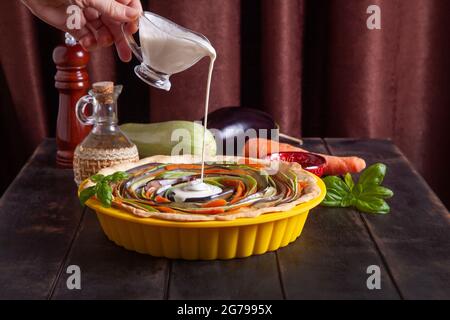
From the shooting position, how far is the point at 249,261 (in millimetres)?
1055

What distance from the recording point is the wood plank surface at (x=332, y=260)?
95cm

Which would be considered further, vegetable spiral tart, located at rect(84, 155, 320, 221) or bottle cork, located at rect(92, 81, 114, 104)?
bottle cork, located at rect(92, 81, 114, 104)

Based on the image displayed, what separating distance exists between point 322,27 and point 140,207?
1133 millimetres

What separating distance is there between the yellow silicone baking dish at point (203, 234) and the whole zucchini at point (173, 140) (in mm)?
448

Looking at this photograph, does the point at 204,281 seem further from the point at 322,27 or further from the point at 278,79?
the point at 322,27

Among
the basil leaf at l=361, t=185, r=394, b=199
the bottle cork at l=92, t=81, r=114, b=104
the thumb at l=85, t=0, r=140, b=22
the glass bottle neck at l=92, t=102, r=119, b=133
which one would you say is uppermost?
the thumb at l=85, t=0, r=140, b=22

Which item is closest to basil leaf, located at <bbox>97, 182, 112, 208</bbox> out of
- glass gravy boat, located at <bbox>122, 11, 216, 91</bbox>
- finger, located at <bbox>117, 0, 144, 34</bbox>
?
glass gravy boat, located at <bbox>122, 11, 216, 91</bbox>

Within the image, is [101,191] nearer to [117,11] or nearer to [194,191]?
[194,191]

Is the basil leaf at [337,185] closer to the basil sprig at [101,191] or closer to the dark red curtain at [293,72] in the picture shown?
the basil sprig at [101,191]

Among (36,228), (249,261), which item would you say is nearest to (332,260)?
(249,261)

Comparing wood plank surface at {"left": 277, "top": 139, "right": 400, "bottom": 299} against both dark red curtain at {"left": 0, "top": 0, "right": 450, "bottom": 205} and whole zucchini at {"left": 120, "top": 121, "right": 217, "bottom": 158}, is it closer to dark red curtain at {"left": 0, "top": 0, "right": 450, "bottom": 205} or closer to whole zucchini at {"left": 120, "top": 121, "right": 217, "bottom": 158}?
whole zucchini at {"left": 120, "top": 121, "right": 217, "bottom": 158}

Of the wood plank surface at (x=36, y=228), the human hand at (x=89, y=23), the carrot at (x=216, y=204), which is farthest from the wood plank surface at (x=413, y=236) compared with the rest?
the human hand at (x=89, y=23)

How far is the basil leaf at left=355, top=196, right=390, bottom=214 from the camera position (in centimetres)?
126
